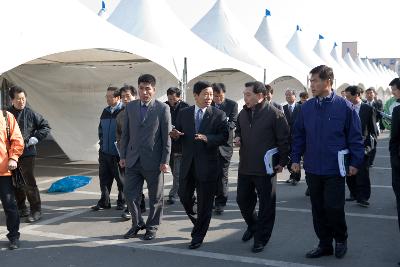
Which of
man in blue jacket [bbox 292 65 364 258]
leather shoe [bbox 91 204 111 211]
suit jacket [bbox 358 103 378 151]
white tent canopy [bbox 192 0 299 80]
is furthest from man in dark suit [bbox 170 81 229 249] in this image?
white tent canopy [bbox 192 0 299 80]

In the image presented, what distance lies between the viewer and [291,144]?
14.1 feet

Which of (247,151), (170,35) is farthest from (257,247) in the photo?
(170,35)

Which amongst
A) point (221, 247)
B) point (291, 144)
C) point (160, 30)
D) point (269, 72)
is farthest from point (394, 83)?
point (269, 72)

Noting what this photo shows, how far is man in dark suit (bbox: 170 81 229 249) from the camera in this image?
14.3 feet

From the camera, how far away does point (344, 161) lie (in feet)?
12.6

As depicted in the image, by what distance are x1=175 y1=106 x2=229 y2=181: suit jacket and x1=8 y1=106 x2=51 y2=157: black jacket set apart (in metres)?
1.89

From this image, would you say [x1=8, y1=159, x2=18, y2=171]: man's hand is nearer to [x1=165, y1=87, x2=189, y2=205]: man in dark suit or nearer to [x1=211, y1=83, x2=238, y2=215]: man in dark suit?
[x1=211, y1=83, x2=238, y2=215]: man in dark suit

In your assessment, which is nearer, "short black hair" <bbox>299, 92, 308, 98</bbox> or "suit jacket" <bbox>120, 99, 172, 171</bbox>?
"suit jacket" <bbox>120, 99, 172, 171</bbox>

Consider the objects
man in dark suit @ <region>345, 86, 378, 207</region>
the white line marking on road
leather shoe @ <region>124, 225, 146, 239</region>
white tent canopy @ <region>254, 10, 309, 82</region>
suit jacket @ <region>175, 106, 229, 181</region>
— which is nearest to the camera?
the white line marking on road

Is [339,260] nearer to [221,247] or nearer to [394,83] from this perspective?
[221,247]

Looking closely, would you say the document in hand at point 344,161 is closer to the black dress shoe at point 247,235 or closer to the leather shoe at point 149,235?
the black dress shoe at point 247,235

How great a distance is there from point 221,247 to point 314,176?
1213 mm

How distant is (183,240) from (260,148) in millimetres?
1351

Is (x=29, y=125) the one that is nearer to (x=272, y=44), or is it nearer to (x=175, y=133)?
(x=175, y=133)
